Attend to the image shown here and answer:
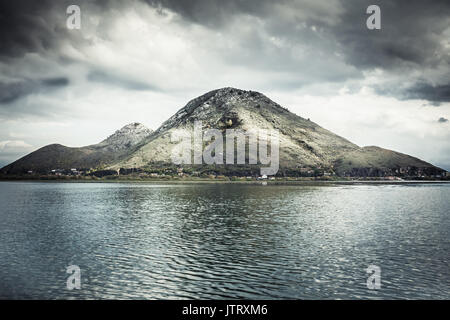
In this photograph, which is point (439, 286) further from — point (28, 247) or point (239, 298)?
point (28, 247)

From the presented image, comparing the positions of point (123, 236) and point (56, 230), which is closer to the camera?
point (123, 236)

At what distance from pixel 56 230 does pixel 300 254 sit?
4759cm

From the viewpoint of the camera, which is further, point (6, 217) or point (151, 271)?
point (6, 217)

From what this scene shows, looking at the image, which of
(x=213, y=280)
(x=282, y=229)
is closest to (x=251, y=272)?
(x=213, y=280)

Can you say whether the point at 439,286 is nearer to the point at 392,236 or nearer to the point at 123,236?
the point at 392,236

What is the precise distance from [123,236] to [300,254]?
30.8m
